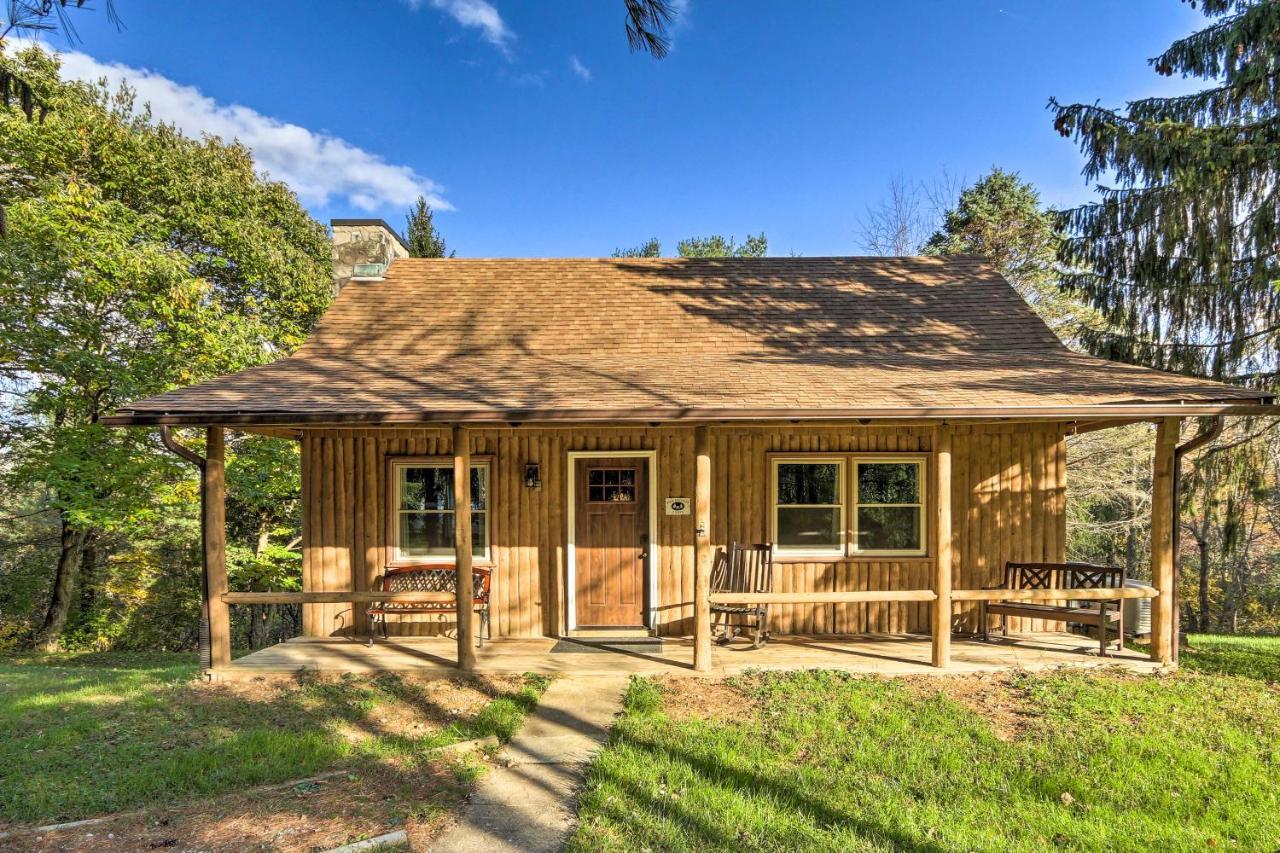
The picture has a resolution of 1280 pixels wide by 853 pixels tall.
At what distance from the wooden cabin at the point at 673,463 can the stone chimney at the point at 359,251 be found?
4.32 feet

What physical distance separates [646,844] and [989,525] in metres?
5.91

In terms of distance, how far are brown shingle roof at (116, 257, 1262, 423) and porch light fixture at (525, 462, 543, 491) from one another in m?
1.09

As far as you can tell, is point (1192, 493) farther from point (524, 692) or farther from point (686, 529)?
point (524, 692)

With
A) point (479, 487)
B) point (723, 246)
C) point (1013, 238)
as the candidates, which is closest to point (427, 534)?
point (479, 487)

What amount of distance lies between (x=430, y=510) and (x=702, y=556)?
3460mm

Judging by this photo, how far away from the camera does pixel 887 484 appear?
746 centimetres

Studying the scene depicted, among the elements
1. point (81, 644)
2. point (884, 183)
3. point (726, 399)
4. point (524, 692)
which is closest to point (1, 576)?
point (81, 644)

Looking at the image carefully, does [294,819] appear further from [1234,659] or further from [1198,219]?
[1198,219]

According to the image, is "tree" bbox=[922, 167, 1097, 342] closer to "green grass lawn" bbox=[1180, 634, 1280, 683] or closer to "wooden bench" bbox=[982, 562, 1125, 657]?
"green grass lawn" bbox=[1180, 634, 1280, 683]

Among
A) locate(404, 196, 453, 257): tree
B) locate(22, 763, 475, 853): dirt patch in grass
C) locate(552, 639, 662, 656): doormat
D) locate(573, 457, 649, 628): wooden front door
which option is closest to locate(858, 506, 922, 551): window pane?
locate(573, 457, 649, 628): wooden front door

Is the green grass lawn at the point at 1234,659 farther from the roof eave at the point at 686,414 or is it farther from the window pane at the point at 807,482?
the window pane at the point at 807,482

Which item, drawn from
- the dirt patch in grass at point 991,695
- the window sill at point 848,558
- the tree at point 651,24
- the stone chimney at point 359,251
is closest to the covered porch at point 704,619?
the dirt patch in grass at point 991,695

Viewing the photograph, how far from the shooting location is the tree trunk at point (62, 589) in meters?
13.1

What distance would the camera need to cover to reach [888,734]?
15.0 ft
